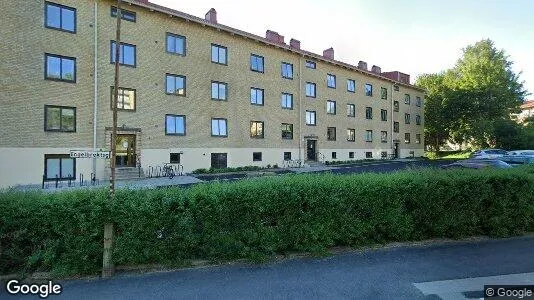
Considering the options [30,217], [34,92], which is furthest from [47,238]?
[34,92]

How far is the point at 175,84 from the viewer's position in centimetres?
2312

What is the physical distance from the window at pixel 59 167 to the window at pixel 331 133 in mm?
24315

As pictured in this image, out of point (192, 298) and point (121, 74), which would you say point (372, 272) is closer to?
point (192, 298)

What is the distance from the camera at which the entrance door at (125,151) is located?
68.1 ft

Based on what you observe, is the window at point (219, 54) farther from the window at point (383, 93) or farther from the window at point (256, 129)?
the window at point (383, 93)

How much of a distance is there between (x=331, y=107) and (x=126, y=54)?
22.1 m

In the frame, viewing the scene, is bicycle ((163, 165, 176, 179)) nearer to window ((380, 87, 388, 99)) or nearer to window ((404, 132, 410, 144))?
window ((380, 87, 388, 99))

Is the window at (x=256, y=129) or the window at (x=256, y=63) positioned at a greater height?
the window at (x=256, y=63)

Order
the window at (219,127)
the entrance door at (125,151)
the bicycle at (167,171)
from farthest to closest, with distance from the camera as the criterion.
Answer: the window at (219,127) → the bicycle at (167,171) → the entrance door at (125,151)

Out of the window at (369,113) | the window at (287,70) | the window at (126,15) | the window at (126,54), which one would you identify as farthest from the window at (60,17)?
the window at (369,113)

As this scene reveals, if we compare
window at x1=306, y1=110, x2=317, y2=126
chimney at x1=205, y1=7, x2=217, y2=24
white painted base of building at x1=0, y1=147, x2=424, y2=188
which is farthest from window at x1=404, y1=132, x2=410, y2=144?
chimney at x1=205, y1=7, x2=217, y2=24

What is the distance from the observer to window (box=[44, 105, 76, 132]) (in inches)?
714

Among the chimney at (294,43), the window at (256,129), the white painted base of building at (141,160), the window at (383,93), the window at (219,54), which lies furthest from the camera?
the window at (383,93)

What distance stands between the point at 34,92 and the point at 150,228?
17.8 m
